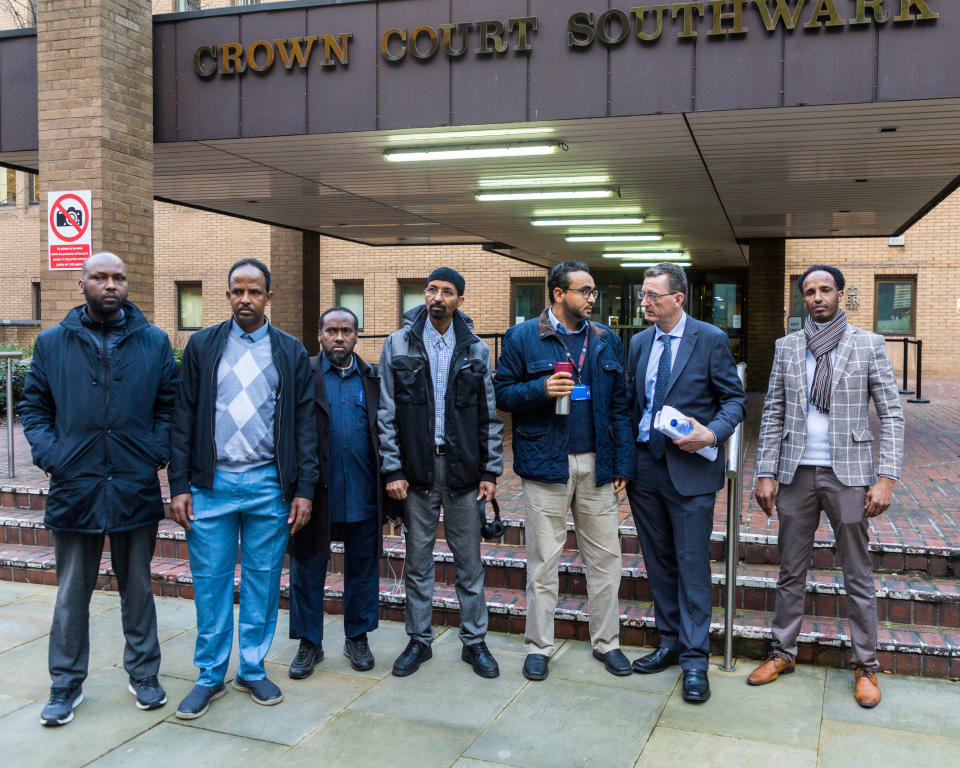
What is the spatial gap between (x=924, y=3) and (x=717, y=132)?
1.86m

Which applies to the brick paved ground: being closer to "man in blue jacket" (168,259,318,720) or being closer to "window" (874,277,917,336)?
"man in blue jacket" (168,259,318,720)

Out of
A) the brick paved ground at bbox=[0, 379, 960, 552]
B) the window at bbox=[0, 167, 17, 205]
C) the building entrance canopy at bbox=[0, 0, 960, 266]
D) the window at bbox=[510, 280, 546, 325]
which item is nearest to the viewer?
the brick paved ground at bbox=[0, 379, 960, 552]

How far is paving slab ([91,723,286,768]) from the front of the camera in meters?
3.38

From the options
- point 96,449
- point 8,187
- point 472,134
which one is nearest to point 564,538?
point 96,449

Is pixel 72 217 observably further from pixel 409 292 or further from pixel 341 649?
pixel 409 292

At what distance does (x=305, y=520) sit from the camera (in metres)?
3.99

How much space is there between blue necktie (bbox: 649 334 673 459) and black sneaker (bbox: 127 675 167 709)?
8.36 ft

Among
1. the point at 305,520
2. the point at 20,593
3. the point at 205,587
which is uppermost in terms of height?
the point at 305,520

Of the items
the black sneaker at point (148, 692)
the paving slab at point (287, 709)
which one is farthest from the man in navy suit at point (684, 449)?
the black sneaker at point (148, 692)

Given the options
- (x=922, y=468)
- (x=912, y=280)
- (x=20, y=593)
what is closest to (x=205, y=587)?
(x=20, y=593)

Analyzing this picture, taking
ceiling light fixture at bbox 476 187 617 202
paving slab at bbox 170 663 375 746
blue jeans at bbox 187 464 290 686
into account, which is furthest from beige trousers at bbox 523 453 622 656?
ceiling light fixture at bbox 476 187 617 202

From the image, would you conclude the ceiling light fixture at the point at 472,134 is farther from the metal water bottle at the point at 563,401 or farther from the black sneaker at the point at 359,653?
the black sneaker at the point at 359,653

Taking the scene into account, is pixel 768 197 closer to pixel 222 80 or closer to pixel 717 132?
pixel 717 132

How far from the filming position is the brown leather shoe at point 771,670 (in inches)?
161
